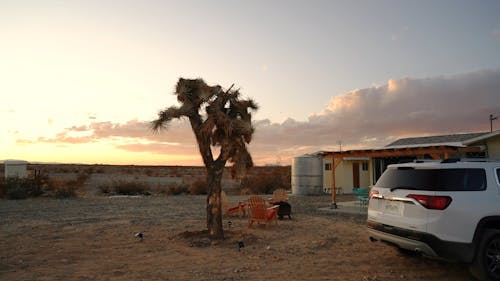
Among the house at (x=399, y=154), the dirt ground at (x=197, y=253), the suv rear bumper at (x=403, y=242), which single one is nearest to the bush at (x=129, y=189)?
the house at (x=399, y=154)

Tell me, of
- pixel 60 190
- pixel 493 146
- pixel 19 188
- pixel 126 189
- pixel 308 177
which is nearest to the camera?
pixel 493 146

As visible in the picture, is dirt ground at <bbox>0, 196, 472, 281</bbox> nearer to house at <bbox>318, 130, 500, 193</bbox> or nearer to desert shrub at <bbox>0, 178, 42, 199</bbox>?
house at <bbox>318, 130, 500, 193</bbox>

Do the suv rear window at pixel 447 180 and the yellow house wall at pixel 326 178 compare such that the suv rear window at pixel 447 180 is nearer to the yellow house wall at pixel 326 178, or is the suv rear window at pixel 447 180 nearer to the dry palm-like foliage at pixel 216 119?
the dry palm-like foliage at pixel 216 119

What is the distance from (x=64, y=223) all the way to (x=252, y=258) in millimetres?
8183

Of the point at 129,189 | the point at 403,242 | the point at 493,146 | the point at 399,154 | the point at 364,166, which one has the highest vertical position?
the point at 493,146

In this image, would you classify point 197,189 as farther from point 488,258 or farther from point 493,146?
point 488,258

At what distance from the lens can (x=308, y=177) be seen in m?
27.6

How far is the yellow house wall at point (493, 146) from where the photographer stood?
16.1 metres

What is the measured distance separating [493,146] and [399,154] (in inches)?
172

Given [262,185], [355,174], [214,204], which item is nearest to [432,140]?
[355,174]

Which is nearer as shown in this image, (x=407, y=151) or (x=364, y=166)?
(x=407, y=151)

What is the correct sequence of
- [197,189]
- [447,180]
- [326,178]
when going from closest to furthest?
[447,180] < [197,189] < [326,178]

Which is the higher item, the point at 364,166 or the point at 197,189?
the point at 364,166

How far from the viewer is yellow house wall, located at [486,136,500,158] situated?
634 inches
